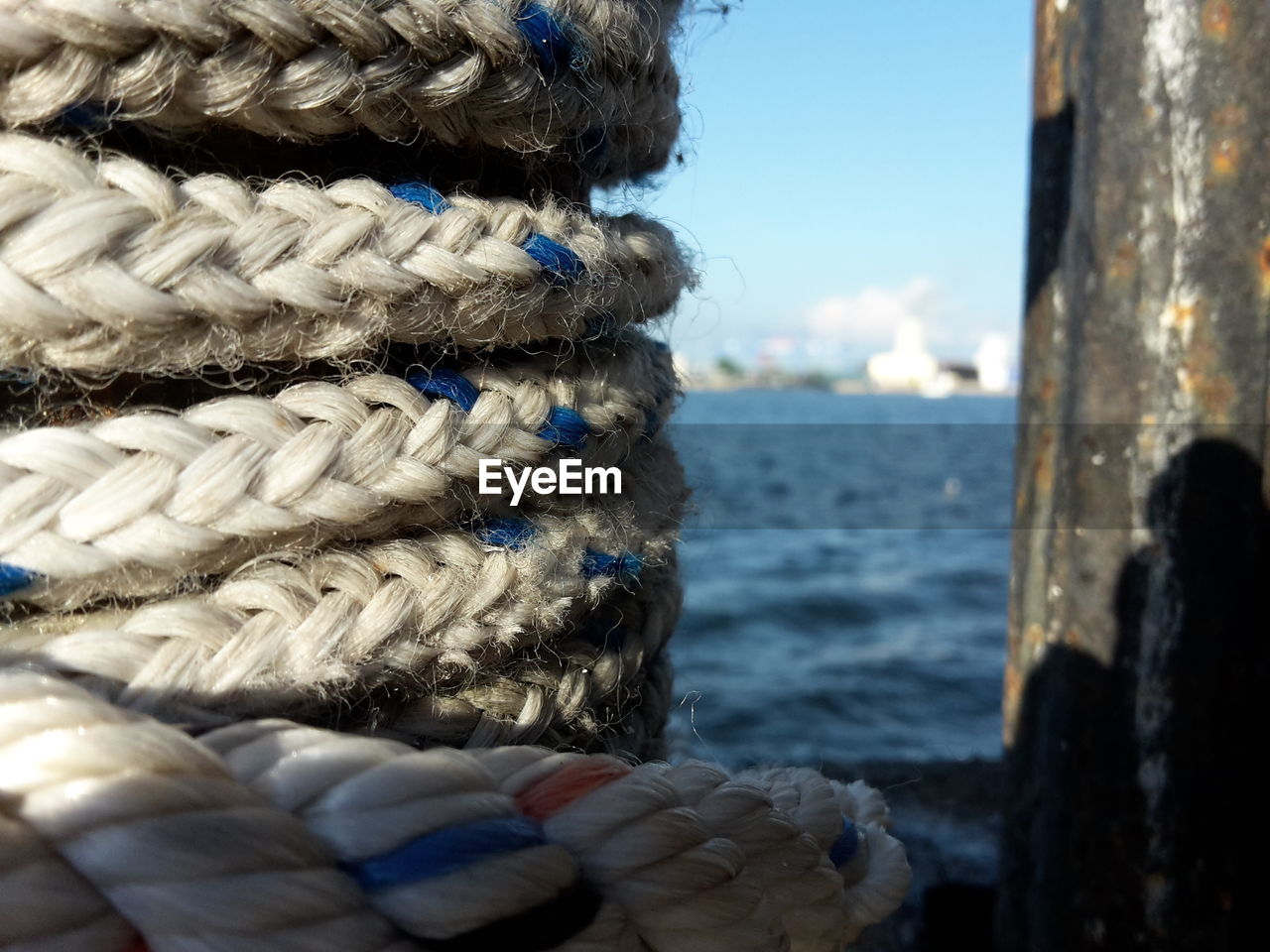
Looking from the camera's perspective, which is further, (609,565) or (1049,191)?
(1049,191)

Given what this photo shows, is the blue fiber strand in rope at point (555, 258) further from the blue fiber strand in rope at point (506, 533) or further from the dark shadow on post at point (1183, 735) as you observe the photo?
the dark shadow on post at point (1183, 735)

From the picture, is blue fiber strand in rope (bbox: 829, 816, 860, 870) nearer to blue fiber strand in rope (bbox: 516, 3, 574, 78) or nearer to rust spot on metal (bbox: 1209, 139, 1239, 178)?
blue fiber strand in rope (bbox: 516, 3, 574, 78)

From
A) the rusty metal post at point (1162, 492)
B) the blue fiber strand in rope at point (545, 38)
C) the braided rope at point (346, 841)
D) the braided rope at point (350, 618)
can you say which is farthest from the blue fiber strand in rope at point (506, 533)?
the rusty metal post at point (1162, 492)

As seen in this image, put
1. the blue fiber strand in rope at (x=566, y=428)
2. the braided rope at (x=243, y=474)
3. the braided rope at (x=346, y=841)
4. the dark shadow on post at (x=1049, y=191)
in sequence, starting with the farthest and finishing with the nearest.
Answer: the dark shadow on post at (x=1049, y=191) → the blue fiber strand in rope at (x=566, y=428) → the braided rope at (x=243, y=474) → the braided rope at (x=346, y=841)

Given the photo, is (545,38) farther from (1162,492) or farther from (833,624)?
(833,624)

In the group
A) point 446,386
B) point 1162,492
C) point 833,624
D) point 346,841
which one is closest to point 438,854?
point 346,841

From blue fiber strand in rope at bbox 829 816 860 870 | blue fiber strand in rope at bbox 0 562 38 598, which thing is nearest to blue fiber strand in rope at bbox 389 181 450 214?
blue fiber strand in rope at bbox 0 562 38 598

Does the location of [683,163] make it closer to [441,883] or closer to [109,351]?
[109,351]
